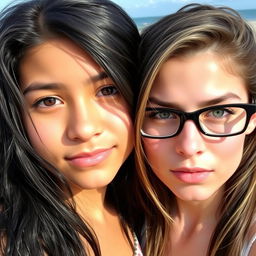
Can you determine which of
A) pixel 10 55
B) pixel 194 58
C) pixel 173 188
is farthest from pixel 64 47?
pixel 173 188

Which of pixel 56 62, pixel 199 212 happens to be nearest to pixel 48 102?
pixel 56 62

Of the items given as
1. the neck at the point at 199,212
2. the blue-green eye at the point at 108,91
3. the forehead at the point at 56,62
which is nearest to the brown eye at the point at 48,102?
the forehead at the point at 56,62

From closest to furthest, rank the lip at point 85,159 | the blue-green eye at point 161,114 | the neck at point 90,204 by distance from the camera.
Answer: the lip at point 85,159 < the blue-green eye at point 161,114 < the neck at point 90,204

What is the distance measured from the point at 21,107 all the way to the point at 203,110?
0.88 metres

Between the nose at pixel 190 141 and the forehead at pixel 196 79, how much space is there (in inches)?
4.9

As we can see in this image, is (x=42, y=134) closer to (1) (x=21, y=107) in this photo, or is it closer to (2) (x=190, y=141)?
(1) (x=21, y=107)

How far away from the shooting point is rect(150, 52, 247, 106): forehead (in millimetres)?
1758

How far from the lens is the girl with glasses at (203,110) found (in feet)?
5.85

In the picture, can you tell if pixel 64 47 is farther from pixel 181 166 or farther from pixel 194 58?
pixel 181 166

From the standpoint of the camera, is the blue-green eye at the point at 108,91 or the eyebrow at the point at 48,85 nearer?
the eyebrow at the point at 48,85

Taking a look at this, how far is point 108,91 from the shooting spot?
1809mm

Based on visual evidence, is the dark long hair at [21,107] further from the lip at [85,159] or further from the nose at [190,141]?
the nose at [190,141]

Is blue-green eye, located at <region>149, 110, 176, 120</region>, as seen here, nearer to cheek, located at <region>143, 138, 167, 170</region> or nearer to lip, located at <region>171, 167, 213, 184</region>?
cheek, located at <region>143, 138, 167, 170</region>

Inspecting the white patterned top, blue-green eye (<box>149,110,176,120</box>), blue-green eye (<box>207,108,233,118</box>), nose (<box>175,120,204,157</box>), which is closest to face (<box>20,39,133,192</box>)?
blue-green eye (<box>149,110,176,120</box>)
